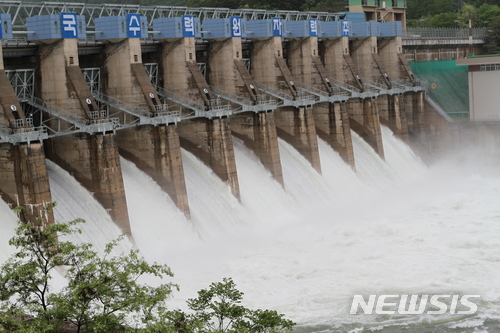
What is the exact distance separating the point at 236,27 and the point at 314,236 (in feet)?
49.4

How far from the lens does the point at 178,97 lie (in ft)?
152

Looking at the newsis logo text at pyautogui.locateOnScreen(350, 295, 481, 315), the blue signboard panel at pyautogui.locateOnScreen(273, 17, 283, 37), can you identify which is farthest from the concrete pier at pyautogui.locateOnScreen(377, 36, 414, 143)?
the newsis logo text at pyautogui.locateOnScreen(350, 295, 481, 315)

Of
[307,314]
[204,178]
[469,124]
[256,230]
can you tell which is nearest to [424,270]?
[307,314]

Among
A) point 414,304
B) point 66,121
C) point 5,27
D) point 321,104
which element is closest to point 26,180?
point 66,121

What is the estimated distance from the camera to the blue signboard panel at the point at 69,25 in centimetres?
3784

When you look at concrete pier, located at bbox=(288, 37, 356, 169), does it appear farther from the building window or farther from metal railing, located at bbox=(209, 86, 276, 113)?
the building window

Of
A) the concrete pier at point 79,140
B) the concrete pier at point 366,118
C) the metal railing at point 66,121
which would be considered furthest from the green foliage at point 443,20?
the concrete pier at point 79,140

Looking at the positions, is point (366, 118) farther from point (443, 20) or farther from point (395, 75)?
point (443, 20)

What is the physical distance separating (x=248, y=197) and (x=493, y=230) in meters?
13.9

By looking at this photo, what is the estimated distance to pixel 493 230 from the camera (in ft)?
141

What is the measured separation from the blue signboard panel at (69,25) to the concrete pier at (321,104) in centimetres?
2367

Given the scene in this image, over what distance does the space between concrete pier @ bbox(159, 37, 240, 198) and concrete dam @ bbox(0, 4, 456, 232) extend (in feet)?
0.22

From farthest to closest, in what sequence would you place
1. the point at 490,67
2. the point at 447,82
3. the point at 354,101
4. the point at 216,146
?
1. the point at 447,82
2. the point at 490,67
3. the point at 354,101
4. the point at 216,146

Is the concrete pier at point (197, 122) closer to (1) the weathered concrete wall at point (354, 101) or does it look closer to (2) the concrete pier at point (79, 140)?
(2) the concrete pier at point (79, 140)
